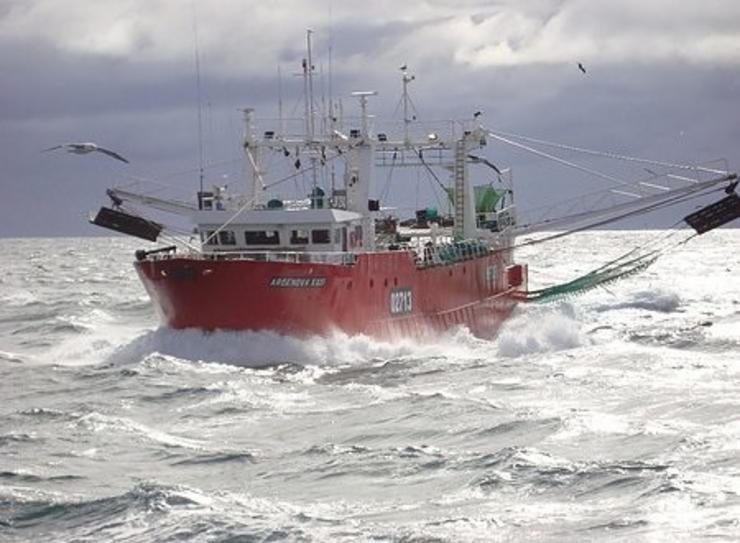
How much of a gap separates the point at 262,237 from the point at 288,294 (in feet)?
15.1

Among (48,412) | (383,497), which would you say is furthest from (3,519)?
(48,412)

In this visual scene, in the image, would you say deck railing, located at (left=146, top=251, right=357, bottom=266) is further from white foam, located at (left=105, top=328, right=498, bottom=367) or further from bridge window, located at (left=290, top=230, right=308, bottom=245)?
white foam, located at (left=105, top=328, right=498, bottom=367)

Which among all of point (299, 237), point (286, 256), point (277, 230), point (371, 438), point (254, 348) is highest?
point (277, 230)

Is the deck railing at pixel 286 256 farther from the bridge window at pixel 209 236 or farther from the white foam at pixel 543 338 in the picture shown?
the white foam at pixel 543 338

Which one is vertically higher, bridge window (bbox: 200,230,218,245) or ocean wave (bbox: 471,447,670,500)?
bridge window (bbox: 200,230,218,245)

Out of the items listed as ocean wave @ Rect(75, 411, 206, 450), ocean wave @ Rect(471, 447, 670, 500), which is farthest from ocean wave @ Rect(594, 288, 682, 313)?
ocean wave @ Rect(471, 447, 670, 500)

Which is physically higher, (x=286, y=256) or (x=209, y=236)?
(x=209, y=236)

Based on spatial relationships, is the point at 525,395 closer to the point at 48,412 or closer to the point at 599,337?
the point at 48,412

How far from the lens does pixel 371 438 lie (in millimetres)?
26812

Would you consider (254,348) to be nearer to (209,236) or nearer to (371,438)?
(209,236)

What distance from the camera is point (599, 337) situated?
50.8 m

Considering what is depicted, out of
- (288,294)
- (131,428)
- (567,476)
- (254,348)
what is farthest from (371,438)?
(288,294)

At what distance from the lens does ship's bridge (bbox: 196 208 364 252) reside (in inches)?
1709

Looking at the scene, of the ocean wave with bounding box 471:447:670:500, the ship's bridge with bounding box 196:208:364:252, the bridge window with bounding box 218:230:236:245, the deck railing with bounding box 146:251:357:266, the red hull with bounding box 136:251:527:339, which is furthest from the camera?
the bridge window with bounding box 218:230:236:245
